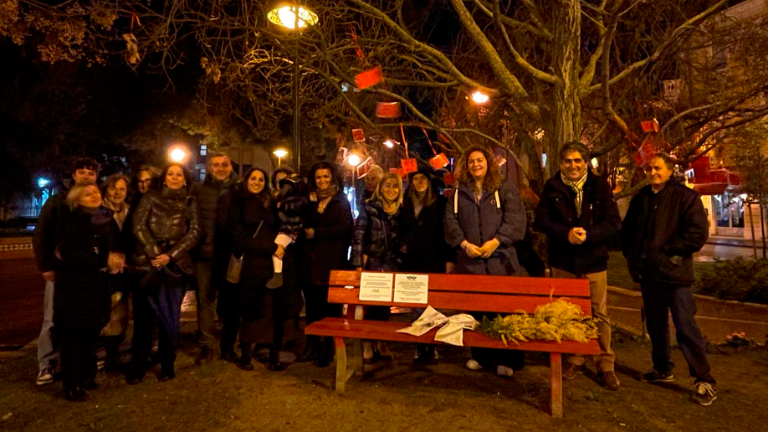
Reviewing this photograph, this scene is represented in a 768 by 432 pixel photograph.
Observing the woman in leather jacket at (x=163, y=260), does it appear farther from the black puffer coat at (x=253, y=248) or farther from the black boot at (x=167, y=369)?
the black puffer coat at (x=253, y=248)

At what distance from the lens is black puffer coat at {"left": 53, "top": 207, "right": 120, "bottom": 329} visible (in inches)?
165

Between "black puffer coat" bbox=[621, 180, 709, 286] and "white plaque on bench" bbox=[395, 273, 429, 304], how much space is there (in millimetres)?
1872

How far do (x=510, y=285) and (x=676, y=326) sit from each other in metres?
1.43

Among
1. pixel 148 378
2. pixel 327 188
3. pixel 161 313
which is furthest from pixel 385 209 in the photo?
pixel 148 378

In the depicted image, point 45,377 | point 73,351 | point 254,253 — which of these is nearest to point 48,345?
point 45,377

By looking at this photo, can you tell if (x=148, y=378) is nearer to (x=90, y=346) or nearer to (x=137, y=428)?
(x=90, y=346)

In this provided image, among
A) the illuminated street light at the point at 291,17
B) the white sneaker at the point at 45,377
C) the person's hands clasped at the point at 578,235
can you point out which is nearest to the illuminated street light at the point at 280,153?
the illuminated street light at the point at 291,17

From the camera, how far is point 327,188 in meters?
5.26

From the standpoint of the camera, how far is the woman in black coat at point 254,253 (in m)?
4.96

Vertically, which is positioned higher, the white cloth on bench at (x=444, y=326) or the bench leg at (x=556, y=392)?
the white cloth on bench at (x=444, y=326)

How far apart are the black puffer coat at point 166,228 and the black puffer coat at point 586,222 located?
3304 millimetres

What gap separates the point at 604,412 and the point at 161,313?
388 centimetres

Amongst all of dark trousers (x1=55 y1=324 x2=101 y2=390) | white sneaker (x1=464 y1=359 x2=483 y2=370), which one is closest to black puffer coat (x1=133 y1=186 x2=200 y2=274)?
dark trousers (x1=55 y1=324 x2=101 y2=390)

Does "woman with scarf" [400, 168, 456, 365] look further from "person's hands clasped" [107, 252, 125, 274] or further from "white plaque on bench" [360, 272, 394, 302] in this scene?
"person's hands clasped" [107, 252, 125, 274]
